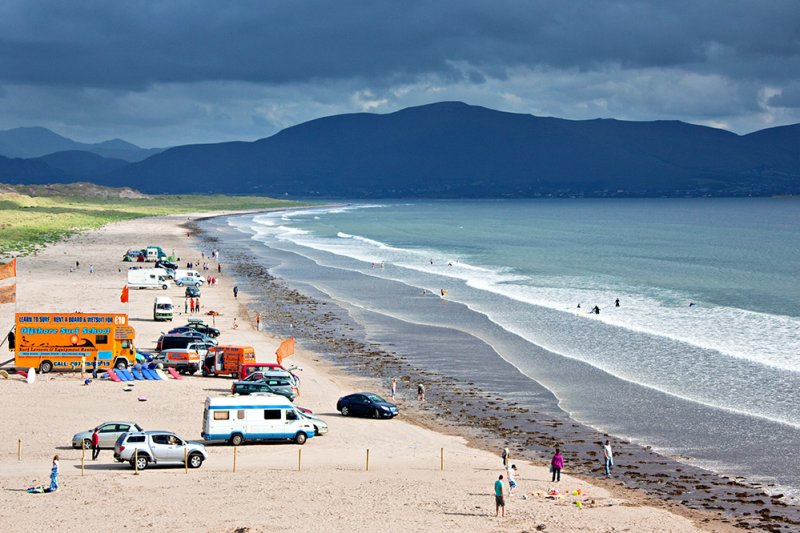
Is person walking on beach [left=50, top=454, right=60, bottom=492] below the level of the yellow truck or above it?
below

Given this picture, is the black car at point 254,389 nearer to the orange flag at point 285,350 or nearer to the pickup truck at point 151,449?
the orange flag at point 285,350

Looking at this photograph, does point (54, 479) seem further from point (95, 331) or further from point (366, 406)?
point (95, 331)

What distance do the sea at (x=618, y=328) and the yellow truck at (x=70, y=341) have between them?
16126 mm

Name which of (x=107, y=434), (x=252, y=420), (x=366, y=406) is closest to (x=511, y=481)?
(x=252, y=420)

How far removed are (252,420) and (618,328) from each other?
112 feet

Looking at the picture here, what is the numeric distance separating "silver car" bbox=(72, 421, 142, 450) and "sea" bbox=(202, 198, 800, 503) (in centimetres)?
1830

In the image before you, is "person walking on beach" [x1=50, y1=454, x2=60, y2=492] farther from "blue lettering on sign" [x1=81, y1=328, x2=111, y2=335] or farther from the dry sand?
"blue lettering on sign" [x1=81, y1=328, x2=111, y2=335]

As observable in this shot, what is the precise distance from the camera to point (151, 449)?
3050 centimetres

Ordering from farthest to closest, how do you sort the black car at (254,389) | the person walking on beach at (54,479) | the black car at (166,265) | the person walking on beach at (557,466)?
the black car at (166,265), the black car at (254,389), the person walking on beach at (557,466), the person walking on beach at (54,479)

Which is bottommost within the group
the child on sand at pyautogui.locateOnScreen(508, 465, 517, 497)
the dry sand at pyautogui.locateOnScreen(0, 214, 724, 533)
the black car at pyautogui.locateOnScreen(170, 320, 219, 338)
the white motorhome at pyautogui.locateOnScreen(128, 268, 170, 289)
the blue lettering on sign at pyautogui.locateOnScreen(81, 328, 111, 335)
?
the dry sand at pyautogui.locateOnScreen(0, 214, 724, 533)

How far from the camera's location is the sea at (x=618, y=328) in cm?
3778

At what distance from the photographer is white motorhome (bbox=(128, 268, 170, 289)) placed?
79.9 m

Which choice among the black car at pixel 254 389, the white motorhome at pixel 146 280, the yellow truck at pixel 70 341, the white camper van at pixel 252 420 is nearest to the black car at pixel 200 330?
the yellow truck at pixel 70 341

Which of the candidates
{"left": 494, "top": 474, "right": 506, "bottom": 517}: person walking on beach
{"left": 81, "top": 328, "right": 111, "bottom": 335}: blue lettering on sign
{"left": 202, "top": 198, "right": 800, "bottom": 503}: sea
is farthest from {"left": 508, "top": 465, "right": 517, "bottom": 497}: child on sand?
{"left": 81, "top": 328, "right": 111, "bottom": 335}: blue lettering on sign
